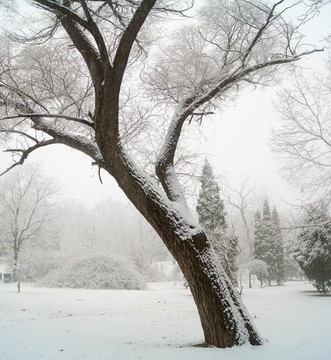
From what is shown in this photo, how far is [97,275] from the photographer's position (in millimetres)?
18516

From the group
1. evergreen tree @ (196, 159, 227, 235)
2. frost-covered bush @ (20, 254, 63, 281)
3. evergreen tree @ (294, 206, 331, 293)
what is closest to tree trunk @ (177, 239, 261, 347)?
evergreen tree @ (294, 206, 331, 293)

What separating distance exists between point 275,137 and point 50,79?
26.6ft

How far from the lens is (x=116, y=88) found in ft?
11.5

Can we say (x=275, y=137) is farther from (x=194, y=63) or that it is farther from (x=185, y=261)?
(x=185, y=261)

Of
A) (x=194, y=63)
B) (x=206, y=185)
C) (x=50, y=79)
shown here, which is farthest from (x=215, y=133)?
(x=206, y=185)

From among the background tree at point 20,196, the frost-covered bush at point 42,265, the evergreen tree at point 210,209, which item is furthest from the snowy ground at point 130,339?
the frost-covered bush at point 42,265

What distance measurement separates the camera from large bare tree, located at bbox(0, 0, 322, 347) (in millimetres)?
3586

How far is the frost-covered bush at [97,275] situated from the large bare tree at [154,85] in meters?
14.3

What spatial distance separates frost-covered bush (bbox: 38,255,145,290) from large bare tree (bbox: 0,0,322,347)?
46.9ft

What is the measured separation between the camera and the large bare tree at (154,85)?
11.8 feet

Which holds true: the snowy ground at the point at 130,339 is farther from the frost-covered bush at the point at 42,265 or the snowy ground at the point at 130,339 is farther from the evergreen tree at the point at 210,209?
the frost-covered bush at the point at 42,265

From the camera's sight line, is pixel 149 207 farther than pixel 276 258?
No

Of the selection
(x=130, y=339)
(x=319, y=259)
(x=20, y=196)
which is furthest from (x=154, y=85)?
(x=20, y=196)

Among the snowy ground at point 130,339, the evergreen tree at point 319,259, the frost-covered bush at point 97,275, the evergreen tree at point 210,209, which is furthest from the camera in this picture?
the frost-covered bush at point 97,275
